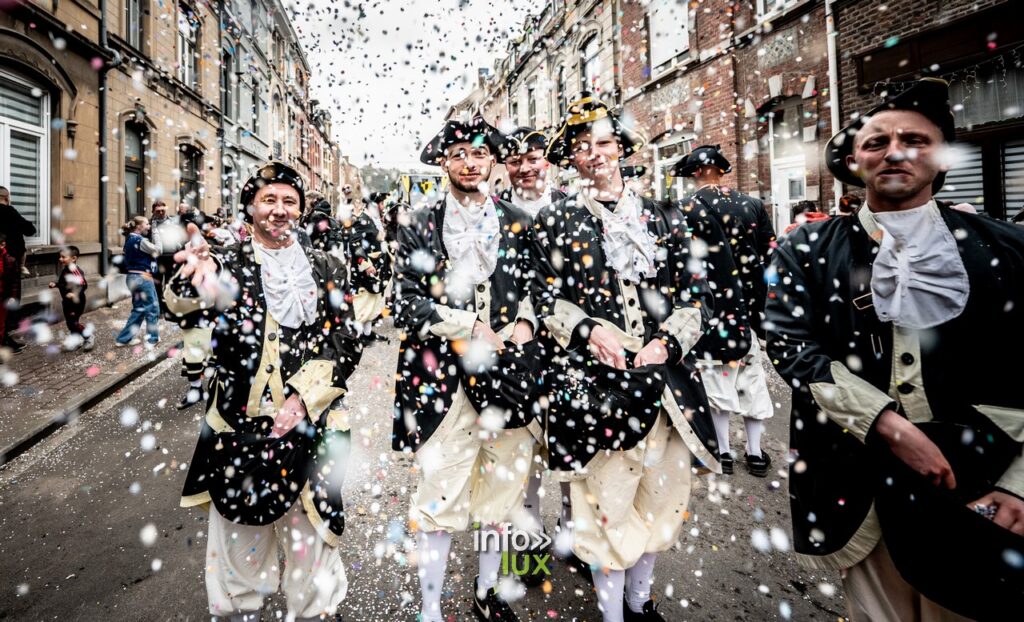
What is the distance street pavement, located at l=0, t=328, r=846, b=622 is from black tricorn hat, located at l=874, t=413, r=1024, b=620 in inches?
43.3

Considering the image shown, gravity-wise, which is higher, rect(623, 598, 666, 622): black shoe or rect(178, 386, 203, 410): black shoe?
rect(178, 386, 203, 410): black shoe

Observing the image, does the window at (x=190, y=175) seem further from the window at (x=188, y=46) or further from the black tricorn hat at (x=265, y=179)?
the black tricorn hat at (x=265, y=179)

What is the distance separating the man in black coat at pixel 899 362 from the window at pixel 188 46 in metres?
19.1

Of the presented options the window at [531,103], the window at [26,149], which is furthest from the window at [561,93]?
the window at [26,149]

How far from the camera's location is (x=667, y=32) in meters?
12.3

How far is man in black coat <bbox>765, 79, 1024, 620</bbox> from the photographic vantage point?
4.80 feet

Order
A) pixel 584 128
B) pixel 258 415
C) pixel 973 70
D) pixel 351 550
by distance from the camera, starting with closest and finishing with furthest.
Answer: pixel 258 415
pixel 584 128
pixel 351 550
pixel 973 70

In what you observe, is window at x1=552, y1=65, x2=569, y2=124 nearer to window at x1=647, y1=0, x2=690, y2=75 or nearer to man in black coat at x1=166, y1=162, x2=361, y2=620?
window at x1=647, y1=0, x2=690, y2=75

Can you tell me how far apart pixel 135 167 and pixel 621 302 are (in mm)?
15762

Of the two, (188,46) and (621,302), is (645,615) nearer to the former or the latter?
(621,302)

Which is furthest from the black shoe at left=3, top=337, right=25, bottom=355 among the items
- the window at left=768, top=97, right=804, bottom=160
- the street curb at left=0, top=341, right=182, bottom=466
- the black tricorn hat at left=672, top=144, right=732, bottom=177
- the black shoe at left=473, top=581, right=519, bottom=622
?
the window at left=768, top=97, right=804, bottom=160

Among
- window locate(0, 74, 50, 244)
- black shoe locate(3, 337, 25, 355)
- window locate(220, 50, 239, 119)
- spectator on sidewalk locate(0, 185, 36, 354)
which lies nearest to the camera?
spectator on sidewalk locate(0, 185, 36, 354)

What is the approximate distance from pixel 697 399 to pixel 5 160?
12714 millimetres

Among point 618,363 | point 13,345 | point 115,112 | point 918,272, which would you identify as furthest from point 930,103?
point 115,112
